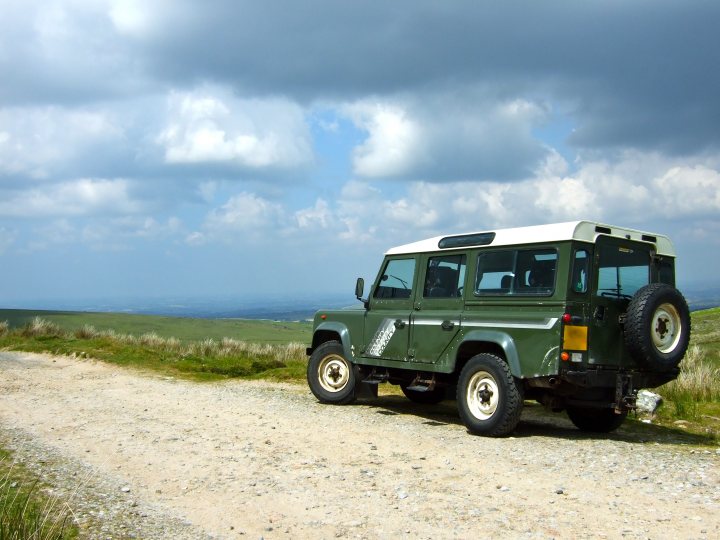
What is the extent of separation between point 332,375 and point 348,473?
519cm

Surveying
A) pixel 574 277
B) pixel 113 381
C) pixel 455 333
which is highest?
pixel 574 277

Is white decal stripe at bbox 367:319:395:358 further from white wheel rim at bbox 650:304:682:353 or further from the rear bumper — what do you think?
white wheel rim at bbox 650:304:682:353

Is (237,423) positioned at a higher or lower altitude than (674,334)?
lower

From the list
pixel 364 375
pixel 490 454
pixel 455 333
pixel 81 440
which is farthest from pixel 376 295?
pixel 81 440

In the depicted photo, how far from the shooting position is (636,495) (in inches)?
257

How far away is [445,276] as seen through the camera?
35.8 ft

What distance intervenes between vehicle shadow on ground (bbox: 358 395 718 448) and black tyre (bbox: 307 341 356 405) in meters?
0.51

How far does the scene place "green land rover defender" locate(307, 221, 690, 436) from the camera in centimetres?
897

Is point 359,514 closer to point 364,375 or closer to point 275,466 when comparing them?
point 275,466

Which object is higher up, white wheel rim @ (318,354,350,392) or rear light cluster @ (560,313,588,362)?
rear light cluster @ (560,313,588,362)

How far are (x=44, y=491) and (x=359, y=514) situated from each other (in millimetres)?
2833

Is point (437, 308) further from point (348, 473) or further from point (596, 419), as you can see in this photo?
point (348, 473)

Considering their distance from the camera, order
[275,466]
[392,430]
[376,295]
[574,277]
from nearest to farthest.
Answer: [275,466] < [574,277] < [392,430] < [376,295]

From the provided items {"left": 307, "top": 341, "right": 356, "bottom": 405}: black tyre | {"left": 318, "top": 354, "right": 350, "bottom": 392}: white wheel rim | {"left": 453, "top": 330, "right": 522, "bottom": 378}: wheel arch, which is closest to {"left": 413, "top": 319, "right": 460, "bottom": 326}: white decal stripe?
{"left": 453, "top": 330, "right": 522, "bottom": 378}: wheel arch
